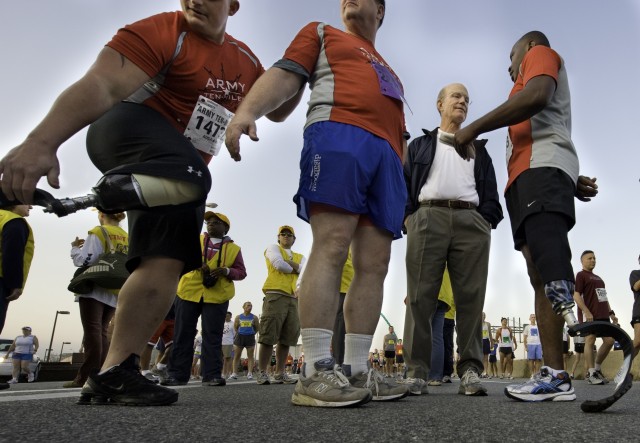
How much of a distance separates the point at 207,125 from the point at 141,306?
0.85m

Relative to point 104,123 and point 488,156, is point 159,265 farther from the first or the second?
point 488,156

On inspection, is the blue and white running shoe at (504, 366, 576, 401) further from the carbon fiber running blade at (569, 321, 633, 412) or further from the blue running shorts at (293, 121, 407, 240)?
the blue running shorts at (293, 121, 407, 240)

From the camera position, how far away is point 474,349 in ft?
11.6

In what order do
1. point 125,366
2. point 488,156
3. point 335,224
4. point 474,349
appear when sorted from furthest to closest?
1. point 488,156
2. point 474,349
3. point 335,224
4. point 125,366

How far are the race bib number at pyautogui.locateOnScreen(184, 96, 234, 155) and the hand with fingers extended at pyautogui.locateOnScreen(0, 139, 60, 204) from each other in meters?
0.83

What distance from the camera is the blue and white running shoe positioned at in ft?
8.01

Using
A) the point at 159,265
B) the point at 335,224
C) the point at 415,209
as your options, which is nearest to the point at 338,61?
the point at 335,224

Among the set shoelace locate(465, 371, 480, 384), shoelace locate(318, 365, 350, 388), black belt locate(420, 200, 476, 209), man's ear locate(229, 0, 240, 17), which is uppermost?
man's ear locate(229, 0, 240, 17)

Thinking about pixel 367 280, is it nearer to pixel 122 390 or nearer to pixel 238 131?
pixel 238 131

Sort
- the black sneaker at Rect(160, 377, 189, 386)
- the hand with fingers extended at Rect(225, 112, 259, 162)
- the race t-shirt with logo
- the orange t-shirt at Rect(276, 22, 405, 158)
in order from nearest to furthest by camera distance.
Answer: the hand with fingers extended at Rect(225, 112, 259, 162) → the orange t-shirt at Rect(276, 22, 405, 158) → the black sneaker at Rect(160, 377, 189, 386) → the race t-shirt with logo

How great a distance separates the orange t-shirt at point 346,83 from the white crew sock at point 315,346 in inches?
36.7

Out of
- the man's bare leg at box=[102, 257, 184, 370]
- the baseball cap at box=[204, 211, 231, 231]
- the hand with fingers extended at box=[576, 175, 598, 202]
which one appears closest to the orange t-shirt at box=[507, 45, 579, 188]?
the hand with fingers extended at box=[576, 175, 598, 202]

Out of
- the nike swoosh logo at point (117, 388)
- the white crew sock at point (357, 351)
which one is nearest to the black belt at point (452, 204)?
the white crew sock at point (357, 351)

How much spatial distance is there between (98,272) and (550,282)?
3.64m
